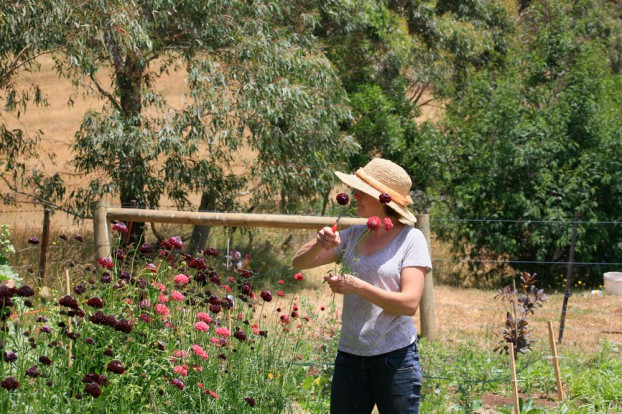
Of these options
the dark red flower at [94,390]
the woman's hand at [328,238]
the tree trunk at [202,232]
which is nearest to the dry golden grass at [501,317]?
the tree trunk at [202,232]

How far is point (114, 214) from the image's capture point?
256 inches

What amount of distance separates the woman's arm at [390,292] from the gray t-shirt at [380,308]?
0.05 m

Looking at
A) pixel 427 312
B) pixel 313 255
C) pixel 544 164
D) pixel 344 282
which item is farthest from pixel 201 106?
pixel 344 282

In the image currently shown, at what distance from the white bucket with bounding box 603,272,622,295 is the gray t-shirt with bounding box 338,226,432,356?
32.6 feet

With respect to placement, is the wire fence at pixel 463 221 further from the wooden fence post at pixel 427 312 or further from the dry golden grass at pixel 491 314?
the wooden fence post at pixel 427 312

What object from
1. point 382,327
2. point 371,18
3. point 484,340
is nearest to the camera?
point 382,327

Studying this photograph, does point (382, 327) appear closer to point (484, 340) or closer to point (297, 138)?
point (484, 340)

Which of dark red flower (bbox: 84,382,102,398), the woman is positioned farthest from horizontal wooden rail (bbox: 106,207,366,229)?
dark red flower (bbox: 84,382,102,398)

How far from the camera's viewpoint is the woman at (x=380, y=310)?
323 cm

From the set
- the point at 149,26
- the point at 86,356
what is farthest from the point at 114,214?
the point at 149,26

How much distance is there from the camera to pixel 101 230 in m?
6.47

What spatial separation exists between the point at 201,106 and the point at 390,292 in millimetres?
7669

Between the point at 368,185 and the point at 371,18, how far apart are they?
521 inches

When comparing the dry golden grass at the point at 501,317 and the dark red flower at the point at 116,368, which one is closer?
the dark red flower at the point at 116,368
